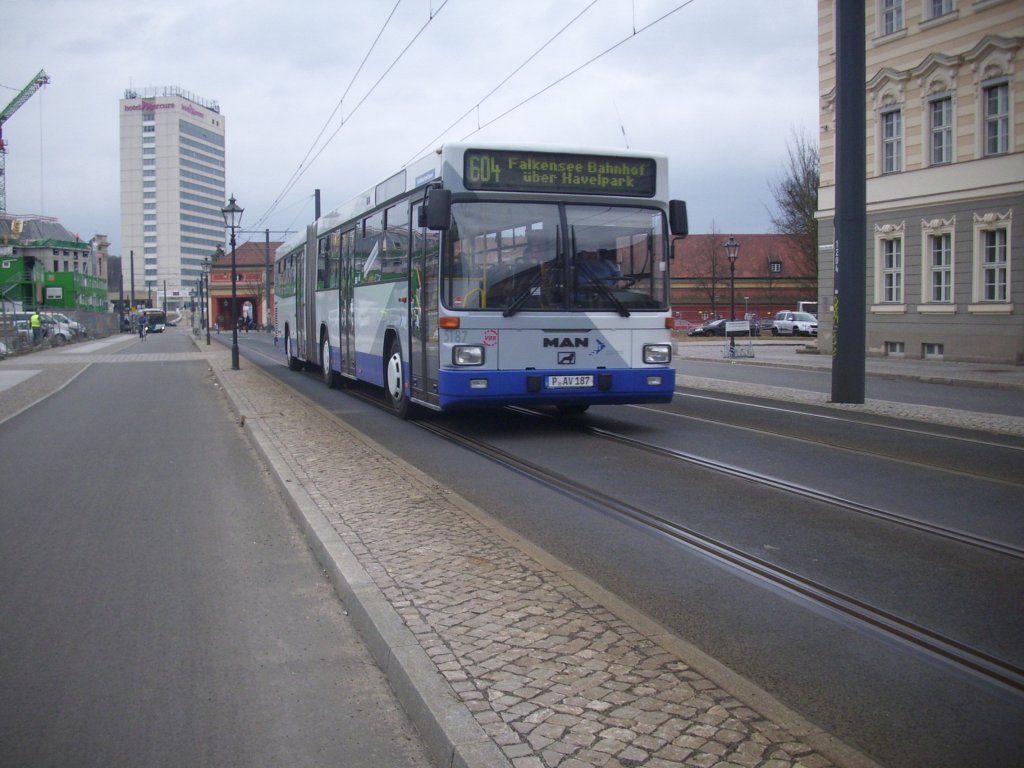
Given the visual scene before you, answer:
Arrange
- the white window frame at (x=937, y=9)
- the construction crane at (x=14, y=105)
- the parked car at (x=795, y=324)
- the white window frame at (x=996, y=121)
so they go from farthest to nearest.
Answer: the construction crane at (x=14, y=105)
the parked car at (x=795, y=324)
the white window frame at (x=937, y=9)
the white window frame at (x=996, y=121)

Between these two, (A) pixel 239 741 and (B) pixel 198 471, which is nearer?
(A) pixel 239 741

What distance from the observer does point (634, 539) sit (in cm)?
668

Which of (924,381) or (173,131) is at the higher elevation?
(173,131)

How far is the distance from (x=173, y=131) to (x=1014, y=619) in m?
202

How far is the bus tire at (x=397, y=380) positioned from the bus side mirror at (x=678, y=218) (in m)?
4.05

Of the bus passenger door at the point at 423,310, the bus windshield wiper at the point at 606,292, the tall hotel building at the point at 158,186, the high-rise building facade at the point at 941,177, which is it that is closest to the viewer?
the bus windshield wiper at the point at 606,292

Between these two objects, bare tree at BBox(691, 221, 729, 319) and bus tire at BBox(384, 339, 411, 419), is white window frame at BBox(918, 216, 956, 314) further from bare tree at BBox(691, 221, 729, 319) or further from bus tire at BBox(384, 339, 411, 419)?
bare tree at BBox(691, 221, 729, 319)

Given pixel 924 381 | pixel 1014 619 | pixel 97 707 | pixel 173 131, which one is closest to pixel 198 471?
pixel 97 707

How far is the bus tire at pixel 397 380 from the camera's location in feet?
44.6

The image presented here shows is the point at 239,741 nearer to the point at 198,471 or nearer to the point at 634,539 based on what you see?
the point at 634,539


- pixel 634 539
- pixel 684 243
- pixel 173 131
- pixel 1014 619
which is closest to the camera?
pixel 1014 619

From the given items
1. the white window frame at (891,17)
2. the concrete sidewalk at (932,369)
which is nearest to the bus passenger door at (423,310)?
the concrete sidewalk at (932,369)

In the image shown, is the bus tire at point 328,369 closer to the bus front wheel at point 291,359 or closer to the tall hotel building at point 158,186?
the bus front wheel at point 291,359

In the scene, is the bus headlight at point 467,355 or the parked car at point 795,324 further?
the parked car at point 795,324
